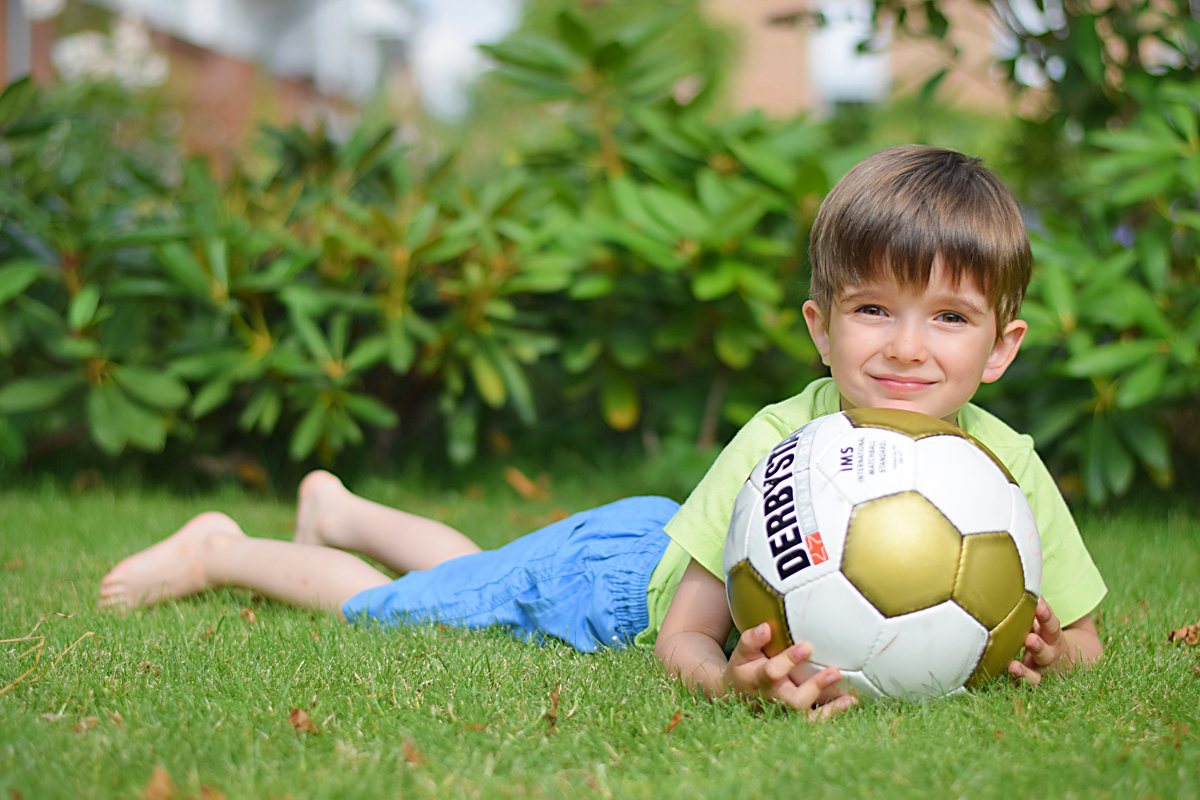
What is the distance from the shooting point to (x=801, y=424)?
7.48ft

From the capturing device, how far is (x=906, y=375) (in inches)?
81.0

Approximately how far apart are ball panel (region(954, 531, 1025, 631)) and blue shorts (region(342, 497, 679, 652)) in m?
0.80

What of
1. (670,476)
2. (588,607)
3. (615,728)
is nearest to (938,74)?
(670,476)

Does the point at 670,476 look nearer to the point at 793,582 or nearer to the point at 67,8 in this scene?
the point at 793,582

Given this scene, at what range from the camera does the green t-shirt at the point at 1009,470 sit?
2145 millimetres

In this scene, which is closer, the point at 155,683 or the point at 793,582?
the point at 793,582

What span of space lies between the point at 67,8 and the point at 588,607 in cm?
1074

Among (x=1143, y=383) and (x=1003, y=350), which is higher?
(x=1003, y=350)

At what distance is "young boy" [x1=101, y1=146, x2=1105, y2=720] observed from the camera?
2.01 meters

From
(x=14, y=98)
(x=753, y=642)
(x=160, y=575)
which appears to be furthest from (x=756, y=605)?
(x=14, y=98)

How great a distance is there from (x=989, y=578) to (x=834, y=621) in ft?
0.93

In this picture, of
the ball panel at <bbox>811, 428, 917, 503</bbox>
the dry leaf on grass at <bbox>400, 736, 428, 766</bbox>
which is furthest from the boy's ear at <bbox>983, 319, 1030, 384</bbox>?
the dry leaf on grass at <bbox>400, 736, 428, 766</bbox>

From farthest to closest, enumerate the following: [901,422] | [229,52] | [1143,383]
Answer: [229,52], [1143,383], [901,422]

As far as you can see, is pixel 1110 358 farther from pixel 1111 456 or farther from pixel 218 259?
pixel 218 259
